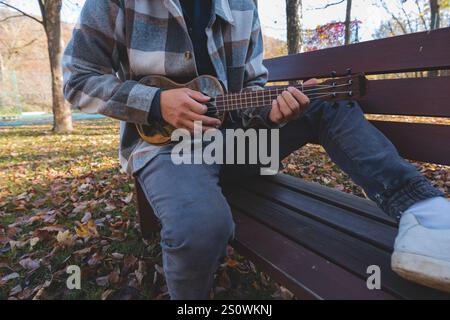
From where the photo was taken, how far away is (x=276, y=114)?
4.99 feet

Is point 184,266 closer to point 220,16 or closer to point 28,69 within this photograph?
point 220,16

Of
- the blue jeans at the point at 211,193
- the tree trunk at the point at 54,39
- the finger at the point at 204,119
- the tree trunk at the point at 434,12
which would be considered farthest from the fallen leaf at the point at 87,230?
the tree trunk at the point at 434,12

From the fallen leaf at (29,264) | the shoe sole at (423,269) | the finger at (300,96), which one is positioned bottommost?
the fallen leaf at (29,264)

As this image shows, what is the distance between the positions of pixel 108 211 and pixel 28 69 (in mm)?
26963

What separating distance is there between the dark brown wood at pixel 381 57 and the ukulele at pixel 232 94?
1.13 ft

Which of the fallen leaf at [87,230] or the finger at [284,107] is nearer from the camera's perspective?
the finger at [284,107]

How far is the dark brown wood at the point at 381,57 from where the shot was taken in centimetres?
135

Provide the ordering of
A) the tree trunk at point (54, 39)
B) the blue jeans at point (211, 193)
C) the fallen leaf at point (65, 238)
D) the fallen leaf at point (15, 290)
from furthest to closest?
the tree trunk at point (54, 39) < the fallen leaf at point (65, 238) < the fallen leaf at point (15, 290) < the blue jeans at point (211, 193)

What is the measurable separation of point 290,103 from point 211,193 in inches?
21.5

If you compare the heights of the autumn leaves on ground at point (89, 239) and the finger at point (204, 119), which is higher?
the finger at point (204, 119)

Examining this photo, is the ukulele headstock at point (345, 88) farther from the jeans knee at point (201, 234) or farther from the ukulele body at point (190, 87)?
the jeans knee at point (201, 234)

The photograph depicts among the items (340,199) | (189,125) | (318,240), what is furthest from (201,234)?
(340,199)

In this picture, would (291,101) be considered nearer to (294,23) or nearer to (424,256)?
(424,256)
